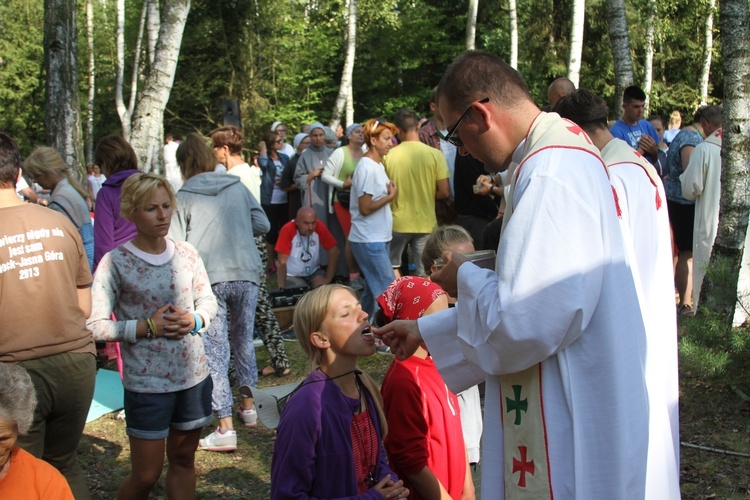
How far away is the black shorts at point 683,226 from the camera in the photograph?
30.3ft

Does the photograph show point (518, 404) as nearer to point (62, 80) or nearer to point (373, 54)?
point (62, 80)

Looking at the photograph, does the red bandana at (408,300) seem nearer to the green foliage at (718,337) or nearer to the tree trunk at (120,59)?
the green foliage at (718,337)

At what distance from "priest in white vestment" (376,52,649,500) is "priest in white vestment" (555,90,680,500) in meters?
0.64

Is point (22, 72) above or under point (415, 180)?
above

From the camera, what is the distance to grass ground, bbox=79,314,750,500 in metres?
Result: 4.90

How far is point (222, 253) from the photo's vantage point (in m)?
6.11

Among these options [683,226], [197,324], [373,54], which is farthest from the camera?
[373,54]

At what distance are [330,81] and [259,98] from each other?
22.5 ft

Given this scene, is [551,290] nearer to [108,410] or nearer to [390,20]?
[108,410]

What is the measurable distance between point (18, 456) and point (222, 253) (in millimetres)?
3351

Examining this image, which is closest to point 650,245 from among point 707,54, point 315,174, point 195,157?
point 195,157

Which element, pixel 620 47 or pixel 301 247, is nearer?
pixel 301 247

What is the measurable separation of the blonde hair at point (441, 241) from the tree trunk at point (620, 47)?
24.4ft

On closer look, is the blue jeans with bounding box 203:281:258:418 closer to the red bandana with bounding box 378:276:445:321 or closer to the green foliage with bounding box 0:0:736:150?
the red bandana with bounding box 378:276:445:321
